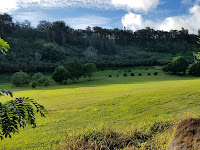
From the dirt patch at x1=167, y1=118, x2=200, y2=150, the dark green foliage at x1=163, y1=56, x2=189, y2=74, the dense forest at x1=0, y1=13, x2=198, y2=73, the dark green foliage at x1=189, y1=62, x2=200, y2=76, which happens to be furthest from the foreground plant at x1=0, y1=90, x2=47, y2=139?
the dense forest at x1=0, y1=13, x2=198, y2=73

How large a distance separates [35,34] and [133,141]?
126m

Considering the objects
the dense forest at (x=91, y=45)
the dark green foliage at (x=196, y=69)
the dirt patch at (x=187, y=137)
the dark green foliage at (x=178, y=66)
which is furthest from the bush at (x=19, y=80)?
the dirt patch at (x=187, y=137)

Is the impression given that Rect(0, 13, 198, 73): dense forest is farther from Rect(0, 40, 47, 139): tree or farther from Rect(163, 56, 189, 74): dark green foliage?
Rect(0, 40, 47, 139): tree

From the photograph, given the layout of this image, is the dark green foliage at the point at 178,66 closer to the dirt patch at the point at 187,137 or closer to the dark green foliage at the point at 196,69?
the dark green foliage at the point at 196,69

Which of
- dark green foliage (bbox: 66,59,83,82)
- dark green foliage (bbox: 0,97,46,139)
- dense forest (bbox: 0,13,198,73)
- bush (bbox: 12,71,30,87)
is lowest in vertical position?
bush (bbox: 12,71,30,87)

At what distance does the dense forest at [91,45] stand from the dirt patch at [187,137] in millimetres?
79778

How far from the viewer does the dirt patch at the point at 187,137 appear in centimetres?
372

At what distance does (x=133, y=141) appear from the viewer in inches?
247

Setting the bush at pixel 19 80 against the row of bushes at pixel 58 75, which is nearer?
the row of bushes at pixel 58 75

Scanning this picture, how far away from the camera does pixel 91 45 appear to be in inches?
4958

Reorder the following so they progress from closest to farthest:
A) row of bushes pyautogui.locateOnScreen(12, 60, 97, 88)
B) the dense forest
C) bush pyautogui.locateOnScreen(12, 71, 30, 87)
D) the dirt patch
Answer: the dirt patch, row of bushes pyautogui.locateOnScreen(12, 60, 97, 88), bush pyautogui.locateOnScreen(12, 71, 30, 87), the dense forest

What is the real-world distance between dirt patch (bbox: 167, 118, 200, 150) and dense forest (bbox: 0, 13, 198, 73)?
262 ft

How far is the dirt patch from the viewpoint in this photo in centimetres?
372

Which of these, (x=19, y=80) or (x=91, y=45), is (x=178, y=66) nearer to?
(x=19, y=80)
